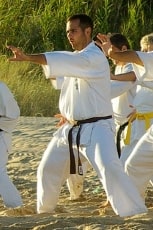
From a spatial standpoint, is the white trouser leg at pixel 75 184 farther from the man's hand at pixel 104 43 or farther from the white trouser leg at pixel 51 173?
the man's hand at pixel 104 43

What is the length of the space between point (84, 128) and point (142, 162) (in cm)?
53

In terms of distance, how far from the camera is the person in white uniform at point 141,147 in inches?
298

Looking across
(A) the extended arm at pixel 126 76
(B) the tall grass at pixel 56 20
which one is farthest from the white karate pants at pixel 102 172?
(B) the tall grass at pixel 56 20

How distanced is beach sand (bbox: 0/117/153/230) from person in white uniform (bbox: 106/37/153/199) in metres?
0.34

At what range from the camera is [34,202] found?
991 centimetres

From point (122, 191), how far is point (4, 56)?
12.9 meters

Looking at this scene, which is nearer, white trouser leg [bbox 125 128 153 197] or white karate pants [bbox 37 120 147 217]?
white karate pants [bbox 37 120 147 217]

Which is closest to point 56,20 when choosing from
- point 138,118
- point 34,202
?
point 34,202

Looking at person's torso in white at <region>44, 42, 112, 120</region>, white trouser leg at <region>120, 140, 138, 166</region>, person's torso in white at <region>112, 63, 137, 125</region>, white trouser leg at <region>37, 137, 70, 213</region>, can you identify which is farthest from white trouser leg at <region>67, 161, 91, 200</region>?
person's torso in white at <region>44, 42, 112, 120</region>

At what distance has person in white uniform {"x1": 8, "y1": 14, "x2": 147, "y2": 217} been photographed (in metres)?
7.72

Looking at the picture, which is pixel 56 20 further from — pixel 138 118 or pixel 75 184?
pixel 138 118

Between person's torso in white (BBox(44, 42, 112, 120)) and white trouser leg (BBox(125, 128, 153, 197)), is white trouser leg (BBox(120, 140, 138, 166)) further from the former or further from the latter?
person's torso in white (BBox(44, 42, 112, 120))

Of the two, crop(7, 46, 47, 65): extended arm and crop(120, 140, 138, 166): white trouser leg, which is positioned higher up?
crop(7, 46, 47, 65): extended arm

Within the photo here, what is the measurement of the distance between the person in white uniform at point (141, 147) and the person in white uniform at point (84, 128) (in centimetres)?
26
